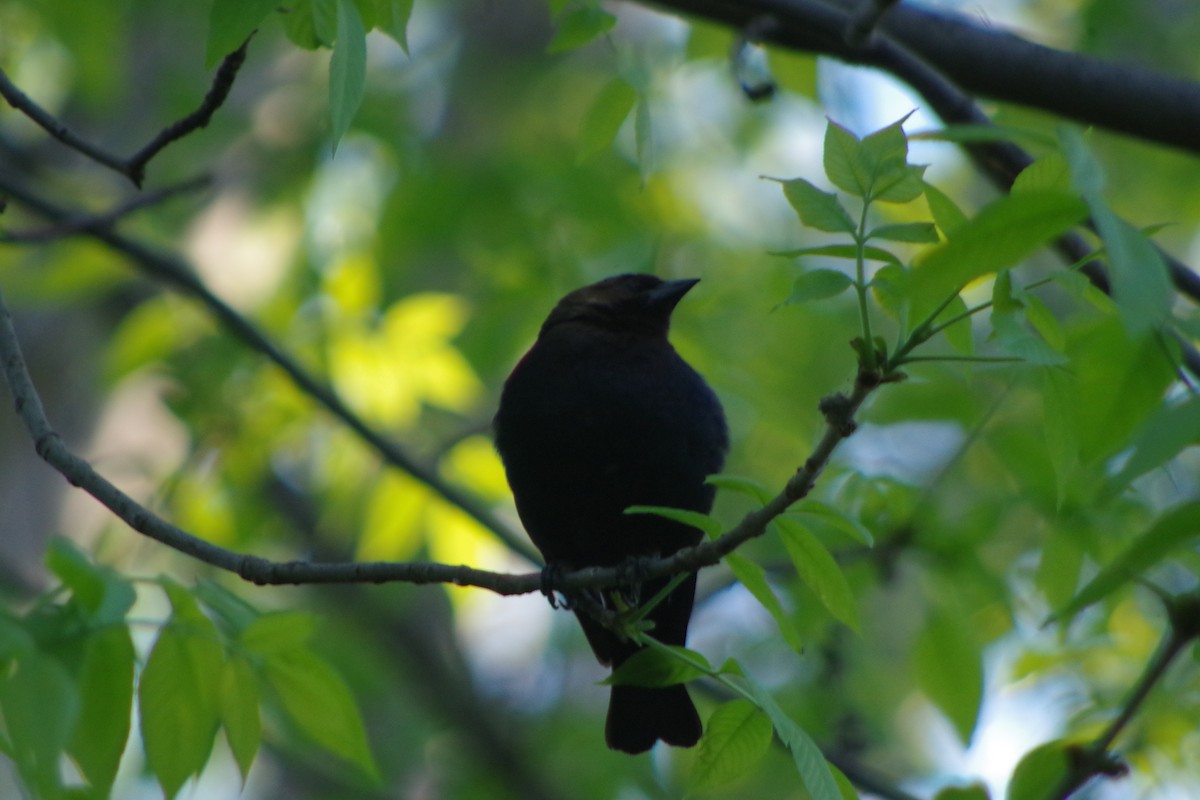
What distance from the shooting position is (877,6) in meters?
2.77

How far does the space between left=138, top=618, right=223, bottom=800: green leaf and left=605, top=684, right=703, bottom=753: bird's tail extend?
1665 mm

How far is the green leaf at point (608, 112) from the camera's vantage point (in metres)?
3.12

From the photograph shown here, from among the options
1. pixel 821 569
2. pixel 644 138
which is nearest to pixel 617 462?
pixel 644 138

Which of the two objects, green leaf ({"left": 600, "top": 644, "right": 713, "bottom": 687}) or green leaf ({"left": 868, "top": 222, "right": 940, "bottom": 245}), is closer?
green leaf ({"left": 868, "top": 222, "right": 940, "bottom": 245})

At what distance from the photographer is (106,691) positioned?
239 centimetres

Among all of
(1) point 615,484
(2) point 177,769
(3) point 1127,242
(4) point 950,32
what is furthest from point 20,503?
(3) point 1127,242

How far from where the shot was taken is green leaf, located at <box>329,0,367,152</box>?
2.02 meters

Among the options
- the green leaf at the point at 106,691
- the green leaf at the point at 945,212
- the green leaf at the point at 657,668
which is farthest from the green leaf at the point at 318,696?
the green leaf at the point at 945,212

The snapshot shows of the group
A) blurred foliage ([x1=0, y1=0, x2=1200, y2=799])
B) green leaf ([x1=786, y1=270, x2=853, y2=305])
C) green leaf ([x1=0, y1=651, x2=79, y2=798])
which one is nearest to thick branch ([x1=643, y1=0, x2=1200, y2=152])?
blurred foliage ([x1=0, y1=0, x2=1200, y2=799])

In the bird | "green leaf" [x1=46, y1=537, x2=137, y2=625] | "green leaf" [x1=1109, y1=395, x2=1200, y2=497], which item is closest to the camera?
"green leaf" [x1=1109, y1=395, x2=1200, y2=497]

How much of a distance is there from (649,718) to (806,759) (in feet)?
5.97

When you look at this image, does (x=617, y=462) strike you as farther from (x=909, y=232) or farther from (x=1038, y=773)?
(x=909, y=232)

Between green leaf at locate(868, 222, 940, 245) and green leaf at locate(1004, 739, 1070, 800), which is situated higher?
green leaf at locate(868, 222, 940, 245)

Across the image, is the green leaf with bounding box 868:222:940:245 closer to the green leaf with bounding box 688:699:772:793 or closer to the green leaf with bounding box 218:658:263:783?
the green leaf with bounding box 688:699:772:793
